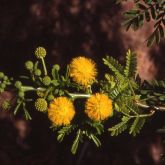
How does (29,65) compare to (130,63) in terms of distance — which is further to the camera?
(130,63)

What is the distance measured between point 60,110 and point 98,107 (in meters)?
0.26

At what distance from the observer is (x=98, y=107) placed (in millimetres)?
2566

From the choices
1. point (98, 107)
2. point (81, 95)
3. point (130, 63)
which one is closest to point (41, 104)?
point (81, 95)

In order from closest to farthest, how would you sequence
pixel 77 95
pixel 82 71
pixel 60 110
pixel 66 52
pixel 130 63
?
pixel 60 110 < pixel 82 71 < pixel 77 95 < pixel 130 63 < pixel 66 52

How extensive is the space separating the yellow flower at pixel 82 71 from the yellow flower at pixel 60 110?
18 centimetres

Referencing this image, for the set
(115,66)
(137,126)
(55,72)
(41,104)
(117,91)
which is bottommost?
(137,126)

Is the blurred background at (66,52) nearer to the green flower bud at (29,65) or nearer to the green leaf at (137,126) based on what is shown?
the green leaf at (137,126)

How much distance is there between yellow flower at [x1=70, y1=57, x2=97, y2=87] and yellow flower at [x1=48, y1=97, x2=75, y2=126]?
0.18 m

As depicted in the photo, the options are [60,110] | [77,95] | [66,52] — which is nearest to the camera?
[60,110]

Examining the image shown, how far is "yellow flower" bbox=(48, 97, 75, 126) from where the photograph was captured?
257 centimetres

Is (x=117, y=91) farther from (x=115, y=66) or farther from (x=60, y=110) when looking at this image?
(x=60, y=110)

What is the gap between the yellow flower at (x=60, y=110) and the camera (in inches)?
101

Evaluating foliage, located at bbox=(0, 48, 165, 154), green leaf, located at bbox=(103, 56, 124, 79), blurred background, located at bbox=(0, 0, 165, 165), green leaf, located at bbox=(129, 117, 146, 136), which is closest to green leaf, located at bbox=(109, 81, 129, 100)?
foliage, located at bbox=(0, 48, 165, 154)

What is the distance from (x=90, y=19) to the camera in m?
6.23
